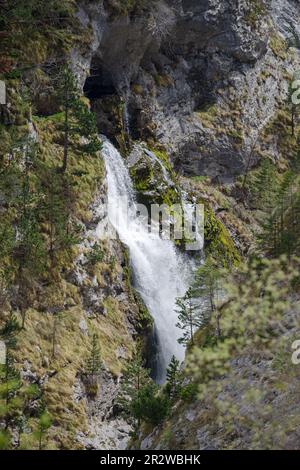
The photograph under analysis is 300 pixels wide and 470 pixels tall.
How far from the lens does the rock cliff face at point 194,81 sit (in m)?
52.3

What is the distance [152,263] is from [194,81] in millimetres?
28642

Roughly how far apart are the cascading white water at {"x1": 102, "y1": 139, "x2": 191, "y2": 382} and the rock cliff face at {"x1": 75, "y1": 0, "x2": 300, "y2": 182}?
23.7ft

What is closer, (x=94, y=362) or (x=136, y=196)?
(x=94, y=362)

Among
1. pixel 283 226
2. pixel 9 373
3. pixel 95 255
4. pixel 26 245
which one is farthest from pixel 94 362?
pixel 283 226

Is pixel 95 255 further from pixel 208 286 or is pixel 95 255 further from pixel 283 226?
pixel 283 226

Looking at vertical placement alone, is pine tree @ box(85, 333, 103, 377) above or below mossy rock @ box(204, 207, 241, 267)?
below

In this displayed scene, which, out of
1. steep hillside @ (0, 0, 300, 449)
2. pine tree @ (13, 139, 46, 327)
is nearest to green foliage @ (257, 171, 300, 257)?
steep hillside @ (0, 0, 300, 449)

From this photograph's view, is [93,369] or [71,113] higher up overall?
[71,113]

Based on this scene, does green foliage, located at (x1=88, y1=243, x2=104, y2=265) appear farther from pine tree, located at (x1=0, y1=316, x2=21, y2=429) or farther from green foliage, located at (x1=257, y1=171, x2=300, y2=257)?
green foliage, located at (x1=257, y1=171, x2=300, y2=257)

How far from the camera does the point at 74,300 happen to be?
33688 mm

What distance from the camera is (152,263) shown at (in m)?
43.6

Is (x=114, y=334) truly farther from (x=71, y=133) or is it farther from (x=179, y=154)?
(x=179, y=154)

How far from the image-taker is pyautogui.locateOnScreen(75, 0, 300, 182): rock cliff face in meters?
52.3

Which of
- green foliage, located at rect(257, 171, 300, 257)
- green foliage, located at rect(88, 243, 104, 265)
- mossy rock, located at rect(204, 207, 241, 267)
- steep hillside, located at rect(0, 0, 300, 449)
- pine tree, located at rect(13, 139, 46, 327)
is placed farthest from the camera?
mossy rock, located at rect(204, 207, 241, 267)
